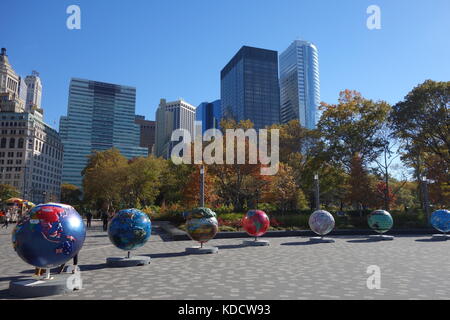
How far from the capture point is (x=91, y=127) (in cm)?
18838

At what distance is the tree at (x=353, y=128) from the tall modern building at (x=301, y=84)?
97255 millimetres

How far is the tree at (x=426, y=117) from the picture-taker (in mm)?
30750

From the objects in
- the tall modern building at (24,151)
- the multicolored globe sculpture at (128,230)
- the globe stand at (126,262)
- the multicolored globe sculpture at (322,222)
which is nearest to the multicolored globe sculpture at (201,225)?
the multicolored globe sculpture at (128,230)

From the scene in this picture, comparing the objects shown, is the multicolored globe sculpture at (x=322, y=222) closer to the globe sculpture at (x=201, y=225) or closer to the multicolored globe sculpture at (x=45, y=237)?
the globe sculpture at (x=201, y=225)

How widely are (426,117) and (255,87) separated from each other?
407 ft

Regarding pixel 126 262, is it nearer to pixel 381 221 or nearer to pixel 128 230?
pixel 128 230

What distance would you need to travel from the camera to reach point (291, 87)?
151 meters

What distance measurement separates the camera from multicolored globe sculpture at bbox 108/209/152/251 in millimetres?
11156

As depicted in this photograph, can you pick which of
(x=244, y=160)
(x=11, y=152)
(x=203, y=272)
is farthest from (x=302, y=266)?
(x=11, y=152)

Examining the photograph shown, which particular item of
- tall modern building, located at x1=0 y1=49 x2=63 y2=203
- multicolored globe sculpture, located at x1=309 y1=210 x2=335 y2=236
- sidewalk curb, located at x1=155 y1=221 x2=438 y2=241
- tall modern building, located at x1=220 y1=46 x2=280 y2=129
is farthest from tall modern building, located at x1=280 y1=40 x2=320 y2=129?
multicolored globe sculpture, located at x1=309 y1=210 x2=335 y2=236

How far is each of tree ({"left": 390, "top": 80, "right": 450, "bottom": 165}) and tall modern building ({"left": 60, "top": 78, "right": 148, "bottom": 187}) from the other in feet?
565

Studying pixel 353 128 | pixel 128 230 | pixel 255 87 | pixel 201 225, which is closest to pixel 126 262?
pixel 128 230

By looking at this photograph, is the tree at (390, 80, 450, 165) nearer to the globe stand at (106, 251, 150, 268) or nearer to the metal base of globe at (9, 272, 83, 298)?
the globe stand at (106, 251, 150, 268)
